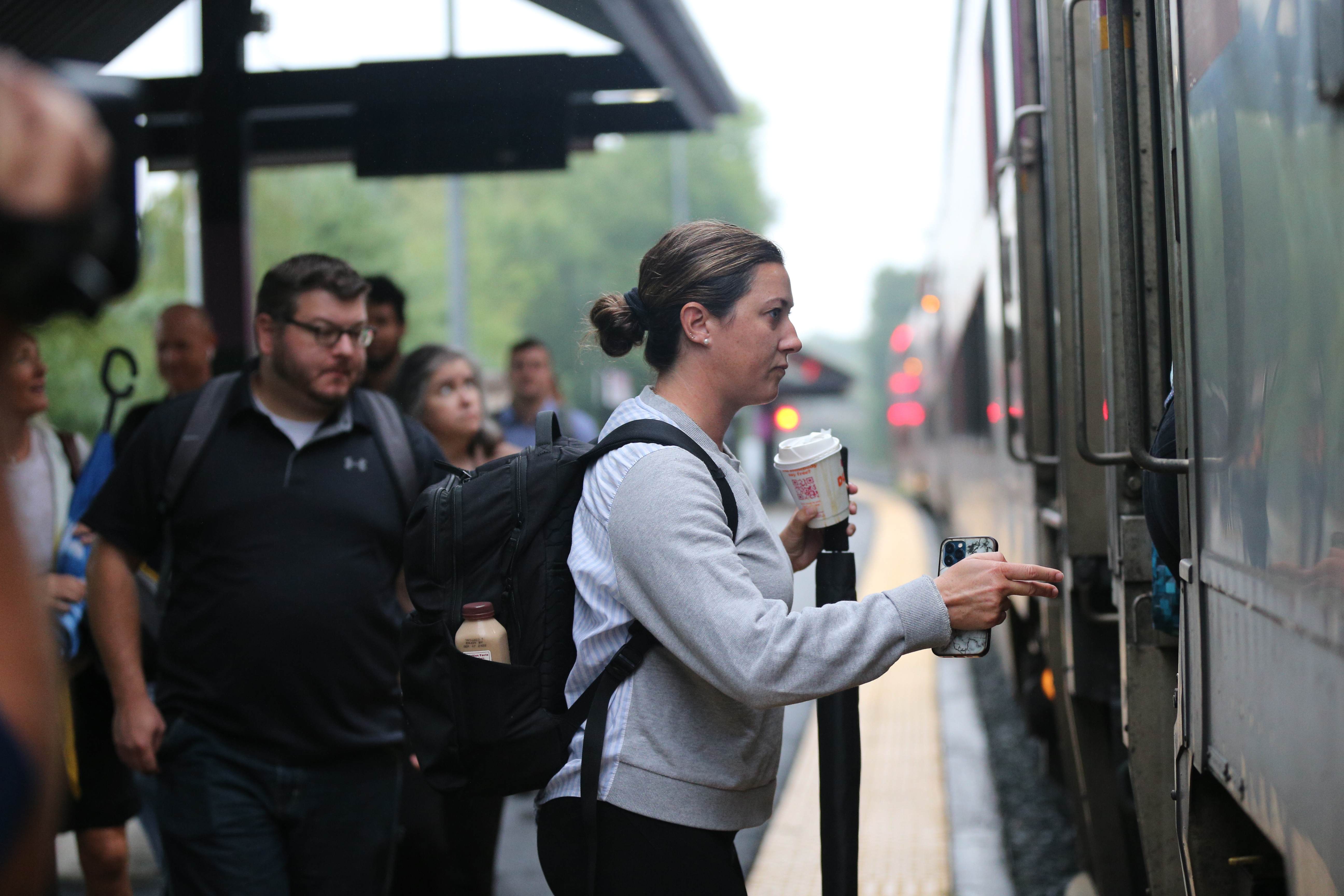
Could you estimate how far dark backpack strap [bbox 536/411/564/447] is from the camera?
2.26 metres

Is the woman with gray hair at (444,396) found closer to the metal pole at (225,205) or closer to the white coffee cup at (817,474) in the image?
the metal pole at (225,205)

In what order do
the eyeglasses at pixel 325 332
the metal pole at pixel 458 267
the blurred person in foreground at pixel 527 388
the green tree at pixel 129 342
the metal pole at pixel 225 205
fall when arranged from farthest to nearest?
the green tree at pixel 129 342
the metal pole at pixel 458 267
the blurred person in foreground at pixel 527 388
the metal pole at pixel 225 205
the eyeglasses at pixel 325 332

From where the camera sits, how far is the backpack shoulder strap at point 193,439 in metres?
3.13

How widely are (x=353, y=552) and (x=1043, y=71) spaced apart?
217 cm

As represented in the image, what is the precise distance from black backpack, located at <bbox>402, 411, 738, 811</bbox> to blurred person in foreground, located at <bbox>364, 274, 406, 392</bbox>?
279 centimetres

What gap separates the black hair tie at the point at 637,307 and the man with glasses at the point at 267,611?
1.15m

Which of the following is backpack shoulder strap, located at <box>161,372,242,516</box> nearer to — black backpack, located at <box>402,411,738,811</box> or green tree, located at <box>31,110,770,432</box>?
black backpack, located at <box>402,411,738,811</box>

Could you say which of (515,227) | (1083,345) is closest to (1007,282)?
(1083,345)

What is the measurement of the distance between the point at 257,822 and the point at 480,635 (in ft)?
4.29

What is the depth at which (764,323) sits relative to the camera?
2203 mm

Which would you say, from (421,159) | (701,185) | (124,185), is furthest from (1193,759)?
(701,185)

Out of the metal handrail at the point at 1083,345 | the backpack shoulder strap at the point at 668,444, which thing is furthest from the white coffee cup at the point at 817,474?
the metal handrail at the point at 1083,345

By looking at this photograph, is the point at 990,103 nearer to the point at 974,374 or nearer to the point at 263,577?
the point at 974,374

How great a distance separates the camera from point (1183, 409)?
7.64ft
